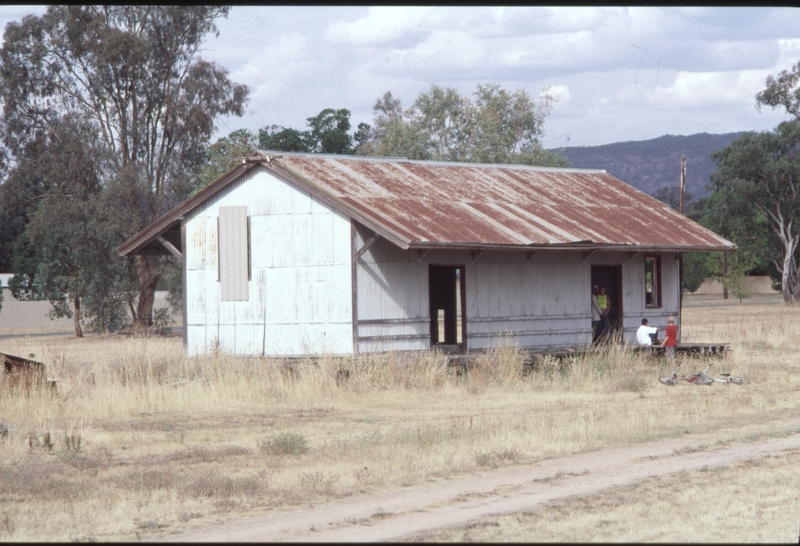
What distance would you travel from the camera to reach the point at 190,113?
41.6 meters

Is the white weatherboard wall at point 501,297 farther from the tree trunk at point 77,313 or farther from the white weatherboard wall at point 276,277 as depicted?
the tree trunk at point 77,313

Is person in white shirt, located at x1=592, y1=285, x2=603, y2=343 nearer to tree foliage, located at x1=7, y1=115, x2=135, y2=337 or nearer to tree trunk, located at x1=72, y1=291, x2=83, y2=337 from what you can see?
tree foliage, located at x1=7, y1=115, x2=135, y2=337

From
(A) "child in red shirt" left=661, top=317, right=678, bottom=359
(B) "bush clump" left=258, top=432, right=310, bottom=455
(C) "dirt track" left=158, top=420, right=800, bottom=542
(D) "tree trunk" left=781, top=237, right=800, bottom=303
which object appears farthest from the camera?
(D) "tree trunk" left=781, top=237, right=800, bottom=303

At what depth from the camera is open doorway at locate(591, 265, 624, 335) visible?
75.7ft

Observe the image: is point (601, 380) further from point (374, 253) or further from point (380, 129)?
point (380, 129)

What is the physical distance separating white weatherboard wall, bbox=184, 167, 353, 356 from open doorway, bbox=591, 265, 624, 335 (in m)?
7.22

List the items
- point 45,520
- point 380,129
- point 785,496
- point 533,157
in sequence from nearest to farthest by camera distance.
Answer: point 45,520 → point 785,496 → point 533,157 → point 380,129

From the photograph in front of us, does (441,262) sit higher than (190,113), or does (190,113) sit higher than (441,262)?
(190,113)

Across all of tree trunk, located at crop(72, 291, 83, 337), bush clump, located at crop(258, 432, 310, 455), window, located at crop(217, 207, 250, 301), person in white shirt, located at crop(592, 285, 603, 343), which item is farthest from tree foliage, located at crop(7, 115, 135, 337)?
bush clump, located at crop(258, 432, 310, 455)

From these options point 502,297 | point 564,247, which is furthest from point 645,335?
point 502,297

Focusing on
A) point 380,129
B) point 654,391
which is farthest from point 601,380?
point 380,129

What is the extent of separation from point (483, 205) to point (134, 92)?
79.5ft

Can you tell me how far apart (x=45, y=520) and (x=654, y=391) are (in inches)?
468

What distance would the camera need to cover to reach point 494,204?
72.1ft
